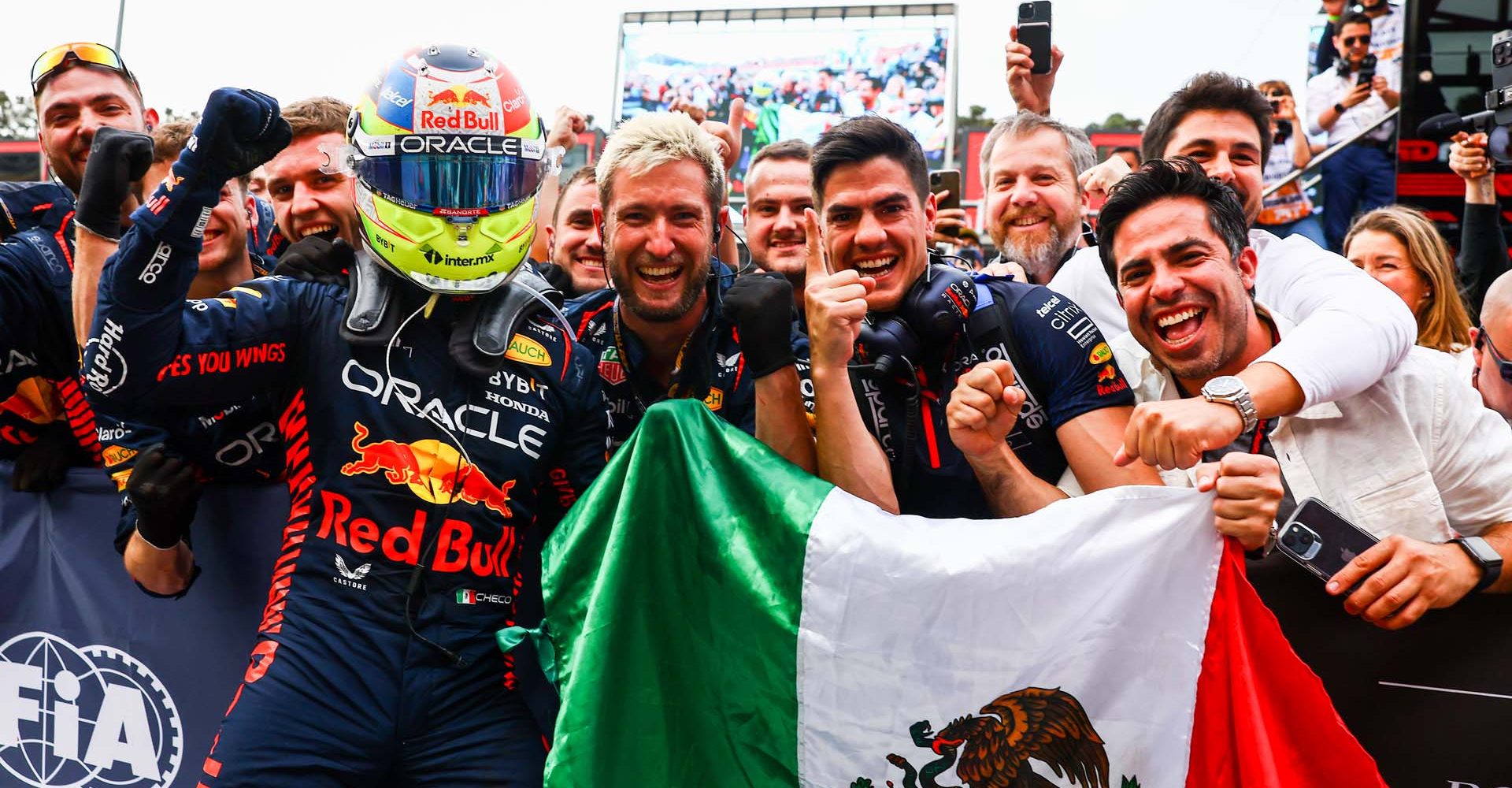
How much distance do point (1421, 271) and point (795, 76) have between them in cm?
1769

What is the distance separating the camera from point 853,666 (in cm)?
296

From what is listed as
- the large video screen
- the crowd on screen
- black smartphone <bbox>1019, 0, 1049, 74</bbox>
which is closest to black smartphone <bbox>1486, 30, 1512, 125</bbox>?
black smartphone <bbox>1019, 0, 1049, 74</bbox>

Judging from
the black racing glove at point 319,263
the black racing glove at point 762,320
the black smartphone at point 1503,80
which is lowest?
the black racing glove at point 762,320

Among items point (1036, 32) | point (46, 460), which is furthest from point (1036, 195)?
point (46, 460)

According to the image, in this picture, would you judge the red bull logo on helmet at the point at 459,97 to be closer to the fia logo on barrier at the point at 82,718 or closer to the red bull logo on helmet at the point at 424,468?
the red bull logo on helmet at the point at 424,468

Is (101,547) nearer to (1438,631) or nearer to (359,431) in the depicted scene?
(359,431)

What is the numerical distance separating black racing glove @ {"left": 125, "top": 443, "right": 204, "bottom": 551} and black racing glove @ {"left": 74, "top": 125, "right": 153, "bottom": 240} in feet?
2.06

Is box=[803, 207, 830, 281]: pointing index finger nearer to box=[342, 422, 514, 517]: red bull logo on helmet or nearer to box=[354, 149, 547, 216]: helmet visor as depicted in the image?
box=[354, 149, 547, 216]: helmet visor

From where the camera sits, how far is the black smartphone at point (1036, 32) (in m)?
5.40

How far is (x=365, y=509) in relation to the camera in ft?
10.1

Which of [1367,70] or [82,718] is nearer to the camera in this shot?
[82,718]

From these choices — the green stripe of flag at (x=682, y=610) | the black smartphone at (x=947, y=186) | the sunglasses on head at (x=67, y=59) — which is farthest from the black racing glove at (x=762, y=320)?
the sunglasses on head at (x=67, y=59)

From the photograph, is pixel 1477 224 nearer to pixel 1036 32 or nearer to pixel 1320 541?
pixel 1036 32

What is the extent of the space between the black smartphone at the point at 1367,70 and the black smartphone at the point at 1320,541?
7163 mm
